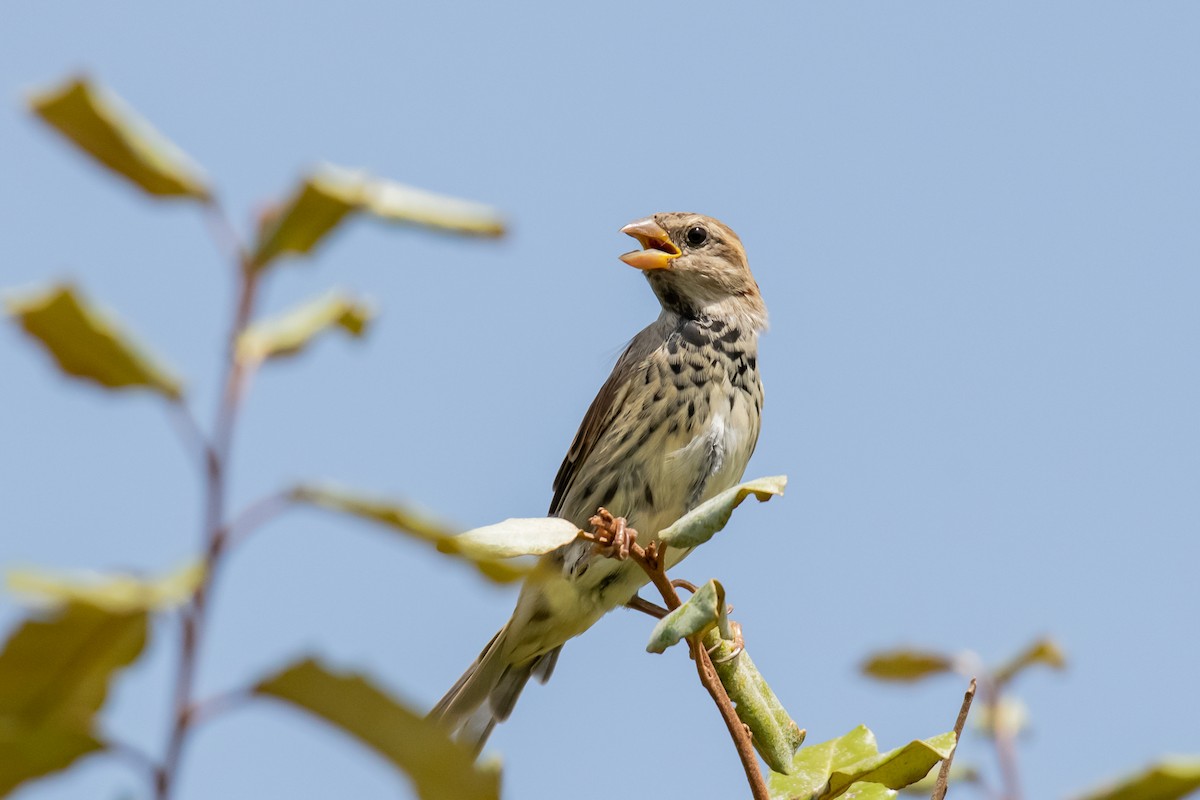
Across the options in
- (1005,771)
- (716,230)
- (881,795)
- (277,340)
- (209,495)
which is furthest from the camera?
(716,230)

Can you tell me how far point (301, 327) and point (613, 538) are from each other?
7.91 ft

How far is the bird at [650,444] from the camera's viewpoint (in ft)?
18.7

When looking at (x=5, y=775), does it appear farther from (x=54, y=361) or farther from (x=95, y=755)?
(x=54, y=361)

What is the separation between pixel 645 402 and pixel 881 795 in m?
3.45

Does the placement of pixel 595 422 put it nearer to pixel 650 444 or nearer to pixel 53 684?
pixel 650 444

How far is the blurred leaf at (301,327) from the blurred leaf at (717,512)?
1103 millimetres

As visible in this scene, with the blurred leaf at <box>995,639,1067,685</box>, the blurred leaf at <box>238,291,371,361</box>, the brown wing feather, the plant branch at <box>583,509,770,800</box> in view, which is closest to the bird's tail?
the brown wing feather

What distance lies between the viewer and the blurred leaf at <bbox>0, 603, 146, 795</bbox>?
1009mm

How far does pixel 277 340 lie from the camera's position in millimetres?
1094

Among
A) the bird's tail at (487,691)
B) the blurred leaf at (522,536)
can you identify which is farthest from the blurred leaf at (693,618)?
the bird's tail at (487,691)

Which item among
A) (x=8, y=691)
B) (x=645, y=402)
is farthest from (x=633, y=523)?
(x=8, y=691)

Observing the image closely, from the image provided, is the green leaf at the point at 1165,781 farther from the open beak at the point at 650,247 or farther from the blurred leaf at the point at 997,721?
the open beak at the point at 650,247

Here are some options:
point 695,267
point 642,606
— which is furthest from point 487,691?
point 695,267

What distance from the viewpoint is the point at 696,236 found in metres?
6.51
